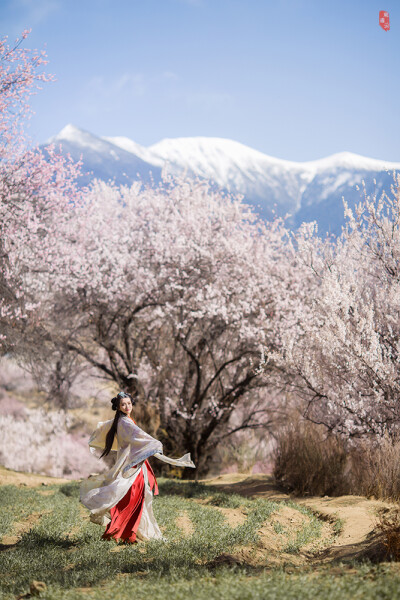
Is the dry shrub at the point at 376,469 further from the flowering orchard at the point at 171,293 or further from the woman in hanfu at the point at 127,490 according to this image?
the woman in hanfu at the point at 127,490

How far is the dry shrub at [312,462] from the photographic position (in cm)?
1127

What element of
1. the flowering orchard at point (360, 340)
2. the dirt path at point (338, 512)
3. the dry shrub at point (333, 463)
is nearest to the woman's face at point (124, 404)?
the dirt path at point (338, 512)

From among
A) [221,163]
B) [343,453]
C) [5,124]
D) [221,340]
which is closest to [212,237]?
[221,340]

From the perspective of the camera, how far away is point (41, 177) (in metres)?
15.5

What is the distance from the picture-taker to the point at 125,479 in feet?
23.4

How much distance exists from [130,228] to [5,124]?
680 centimetres

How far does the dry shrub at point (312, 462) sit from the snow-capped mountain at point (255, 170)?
5.21 metres

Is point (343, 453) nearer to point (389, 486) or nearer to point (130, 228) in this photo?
point (389, 486)

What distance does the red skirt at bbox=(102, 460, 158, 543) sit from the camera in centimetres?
690

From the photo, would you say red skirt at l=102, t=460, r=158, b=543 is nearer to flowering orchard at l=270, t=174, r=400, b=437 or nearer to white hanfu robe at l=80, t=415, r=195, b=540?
white hanfu robe at l=80, t=415, r=195, b=540

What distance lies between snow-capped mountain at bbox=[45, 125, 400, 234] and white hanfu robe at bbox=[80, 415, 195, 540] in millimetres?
7775

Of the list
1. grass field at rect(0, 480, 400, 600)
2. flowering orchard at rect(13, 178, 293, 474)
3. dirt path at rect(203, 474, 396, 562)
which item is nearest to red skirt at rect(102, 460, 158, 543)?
grass field at rect(0, 480, 400, 600)

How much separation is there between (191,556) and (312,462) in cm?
619

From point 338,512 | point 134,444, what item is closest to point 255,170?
point 338,512
